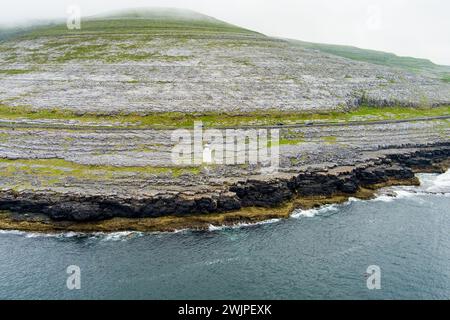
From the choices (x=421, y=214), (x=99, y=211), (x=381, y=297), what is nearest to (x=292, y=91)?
(x=421, y=214)

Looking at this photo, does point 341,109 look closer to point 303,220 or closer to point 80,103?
point 303,220

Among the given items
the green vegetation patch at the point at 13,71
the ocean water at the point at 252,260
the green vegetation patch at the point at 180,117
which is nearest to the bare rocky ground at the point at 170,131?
the green vegetation patch at the point at 13,71

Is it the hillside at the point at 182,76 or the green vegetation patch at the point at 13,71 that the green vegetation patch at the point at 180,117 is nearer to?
the hillside at the point at 182,76

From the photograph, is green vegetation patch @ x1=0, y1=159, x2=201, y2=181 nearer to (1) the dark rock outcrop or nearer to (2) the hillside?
(1) the dark rock outcrop

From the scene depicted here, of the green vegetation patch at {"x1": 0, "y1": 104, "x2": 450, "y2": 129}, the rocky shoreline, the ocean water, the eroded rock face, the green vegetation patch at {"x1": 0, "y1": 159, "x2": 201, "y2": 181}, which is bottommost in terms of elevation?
the ocean water

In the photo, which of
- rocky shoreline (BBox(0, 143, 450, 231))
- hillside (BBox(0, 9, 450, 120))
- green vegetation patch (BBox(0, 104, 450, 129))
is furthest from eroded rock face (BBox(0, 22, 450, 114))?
rocky shoreline (BBox(0, 143, 450, 231))
